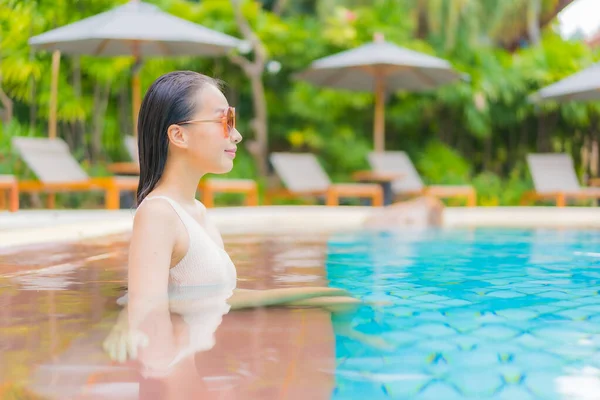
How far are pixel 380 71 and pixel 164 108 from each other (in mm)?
9555

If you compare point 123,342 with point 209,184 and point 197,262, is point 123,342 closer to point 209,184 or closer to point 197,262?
point 197,262

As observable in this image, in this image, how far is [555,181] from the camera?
11.7 metres

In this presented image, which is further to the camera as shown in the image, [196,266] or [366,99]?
[366,99]

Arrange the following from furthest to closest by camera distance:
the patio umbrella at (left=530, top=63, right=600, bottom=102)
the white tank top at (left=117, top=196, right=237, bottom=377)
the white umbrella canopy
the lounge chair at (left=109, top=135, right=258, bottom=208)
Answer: the patio umbrella at (left=530, top=63, right=600, bottom=102)
the lounge chair at (left=109, top=135, right=258, bottom=208)
the white umbrella canopy
the white tank top at (left=117, top=196, right=237, bottom=377)

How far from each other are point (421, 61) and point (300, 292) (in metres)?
8.23

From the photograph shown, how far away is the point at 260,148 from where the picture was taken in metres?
12.9

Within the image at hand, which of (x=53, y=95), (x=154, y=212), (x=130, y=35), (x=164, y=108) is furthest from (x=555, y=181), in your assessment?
(x=154, y=212)

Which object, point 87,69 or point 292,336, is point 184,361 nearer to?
point 292,336

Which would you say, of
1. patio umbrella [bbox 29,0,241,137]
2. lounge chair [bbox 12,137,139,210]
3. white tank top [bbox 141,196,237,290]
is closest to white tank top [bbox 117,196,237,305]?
white tank top [bbox 141,196,237,290]

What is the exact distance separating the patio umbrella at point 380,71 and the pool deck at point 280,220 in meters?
2.59

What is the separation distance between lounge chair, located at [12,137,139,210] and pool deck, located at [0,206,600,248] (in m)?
0.61

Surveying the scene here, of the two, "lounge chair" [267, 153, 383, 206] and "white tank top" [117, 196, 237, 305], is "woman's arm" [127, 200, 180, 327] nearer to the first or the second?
"white tank top" [117, 196, 237, 305]

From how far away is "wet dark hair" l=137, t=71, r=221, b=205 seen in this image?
7.87 ft

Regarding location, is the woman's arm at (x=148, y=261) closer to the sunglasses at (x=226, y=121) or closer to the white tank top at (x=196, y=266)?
the white tank top at (x=196, y=266)
